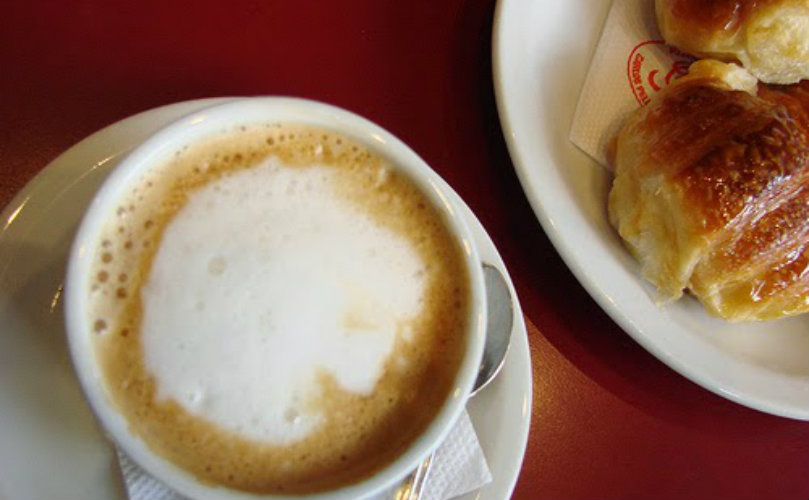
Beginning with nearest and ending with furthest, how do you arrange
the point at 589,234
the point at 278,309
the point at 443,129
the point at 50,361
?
1. the point at 278,309
2. the point at 50,361
3. the point at 589,234
4. the point at 443,129

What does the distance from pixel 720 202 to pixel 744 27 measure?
0.40m

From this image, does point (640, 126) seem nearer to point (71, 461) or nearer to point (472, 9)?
point (472, 9)

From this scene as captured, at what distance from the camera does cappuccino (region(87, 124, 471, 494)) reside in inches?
26.3

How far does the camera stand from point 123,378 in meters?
0.66

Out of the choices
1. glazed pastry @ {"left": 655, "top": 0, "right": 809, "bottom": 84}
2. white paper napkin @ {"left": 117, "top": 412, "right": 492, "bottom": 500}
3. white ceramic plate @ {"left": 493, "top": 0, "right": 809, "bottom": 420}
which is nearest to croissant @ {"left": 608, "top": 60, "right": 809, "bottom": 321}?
white ceramic plate @ {"left": 493, "top": 0, "right": 809, "bottom": 420}

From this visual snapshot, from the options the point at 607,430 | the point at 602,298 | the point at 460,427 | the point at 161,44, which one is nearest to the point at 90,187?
the point at 161,44

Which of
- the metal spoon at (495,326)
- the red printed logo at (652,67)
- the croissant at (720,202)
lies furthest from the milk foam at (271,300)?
the red printed logo at (652,67)

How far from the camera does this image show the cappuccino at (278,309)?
2.19 ft

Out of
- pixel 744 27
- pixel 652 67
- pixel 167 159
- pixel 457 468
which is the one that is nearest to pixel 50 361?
pixel 167 159

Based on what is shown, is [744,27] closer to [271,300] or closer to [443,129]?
[443,129]

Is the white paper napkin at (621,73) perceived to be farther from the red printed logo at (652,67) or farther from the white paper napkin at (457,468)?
the white paper napkin at (457,468)

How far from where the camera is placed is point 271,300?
0.70 m

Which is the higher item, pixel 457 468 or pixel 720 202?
pixel 720 202

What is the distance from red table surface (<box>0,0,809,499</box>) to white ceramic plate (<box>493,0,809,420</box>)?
0.29 ft
